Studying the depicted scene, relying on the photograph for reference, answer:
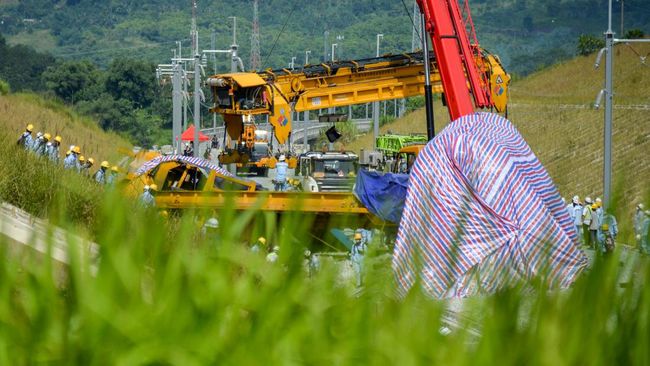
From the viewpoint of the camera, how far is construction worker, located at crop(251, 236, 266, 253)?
3.21 m

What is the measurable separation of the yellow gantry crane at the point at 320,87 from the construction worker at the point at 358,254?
87.3 ft

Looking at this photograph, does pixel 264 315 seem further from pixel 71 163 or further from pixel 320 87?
pixel 320 87

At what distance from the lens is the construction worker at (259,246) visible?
321cm

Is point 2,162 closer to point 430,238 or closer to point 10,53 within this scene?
point 430,238

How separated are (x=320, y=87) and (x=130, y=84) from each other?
71788 millimetres

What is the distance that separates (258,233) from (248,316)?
0.34 m

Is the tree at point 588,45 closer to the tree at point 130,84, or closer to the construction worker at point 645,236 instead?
the tree at point 130,84

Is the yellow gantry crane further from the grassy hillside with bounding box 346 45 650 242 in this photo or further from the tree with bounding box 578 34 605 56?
the tree with bounding box 578 34 605 56

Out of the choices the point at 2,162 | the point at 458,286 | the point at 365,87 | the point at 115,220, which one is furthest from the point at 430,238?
the point at 365,87

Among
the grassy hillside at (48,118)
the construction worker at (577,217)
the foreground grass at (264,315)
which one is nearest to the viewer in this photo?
the foreground grass at (264,315)

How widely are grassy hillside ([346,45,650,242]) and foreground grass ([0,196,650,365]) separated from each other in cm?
3308

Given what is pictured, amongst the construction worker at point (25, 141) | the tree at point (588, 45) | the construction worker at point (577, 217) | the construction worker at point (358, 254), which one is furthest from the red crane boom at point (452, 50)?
the tree at point (588, 45)

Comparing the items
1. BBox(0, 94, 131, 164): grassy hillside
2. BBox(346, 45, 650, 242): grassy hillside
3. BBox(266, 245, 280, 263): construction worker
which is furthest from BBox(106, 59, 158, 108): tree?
BBox(266, 245, 280, 263): construction worker

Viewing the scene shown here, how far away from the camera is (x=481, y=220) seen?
420 inches
